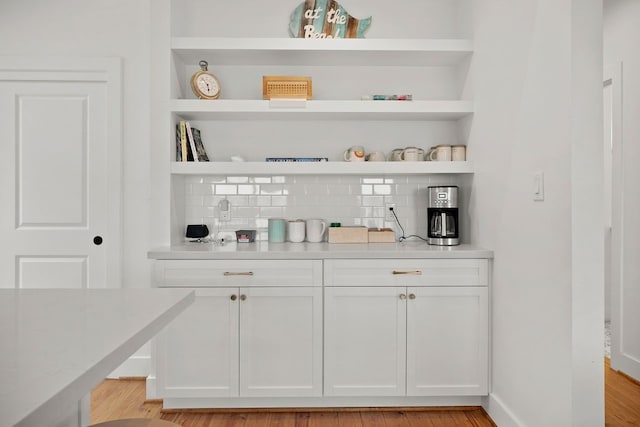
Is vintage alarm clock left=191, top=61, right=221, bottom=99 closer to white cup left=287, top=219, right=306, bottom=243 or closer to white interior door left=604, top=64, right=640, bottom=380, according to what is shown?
white cup left=287, top=219, right=306, bottom=243

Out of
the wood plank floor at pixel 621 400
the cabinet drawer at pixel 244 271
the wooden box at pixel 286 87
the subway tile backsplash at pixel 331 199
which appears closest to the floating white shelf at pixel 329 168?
the subway tile backsplash at pixel 331 199

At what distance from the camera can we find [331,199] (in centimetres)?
321

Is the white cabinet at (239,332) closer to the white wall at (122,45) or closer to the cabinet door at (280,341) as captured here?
the cabinet door at (280,341)

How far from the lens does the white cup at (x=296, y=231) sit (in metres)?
3.06

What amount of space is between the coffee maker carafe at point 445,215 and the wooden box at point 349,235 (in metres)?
0.41

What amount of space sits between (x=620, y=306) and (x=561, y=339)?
5.62 feet

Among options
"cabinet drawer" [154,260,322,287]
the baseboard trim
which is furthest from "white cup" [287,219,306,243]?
the baseboard trim

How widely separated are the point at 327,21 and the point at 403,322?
1.88 meters

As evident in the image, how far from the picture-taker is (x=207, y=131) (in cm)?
319

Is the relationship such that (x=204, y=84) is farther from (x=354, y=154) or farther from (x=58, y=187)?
(x=58, y=187)

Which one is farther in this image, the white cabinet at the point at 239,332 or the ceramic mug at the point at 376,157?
the ceramic mug at the point at 376,157

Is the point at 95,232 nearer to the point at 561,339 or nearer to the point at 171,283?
the point at 171,283

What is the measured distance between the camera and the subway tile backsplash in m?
3.20

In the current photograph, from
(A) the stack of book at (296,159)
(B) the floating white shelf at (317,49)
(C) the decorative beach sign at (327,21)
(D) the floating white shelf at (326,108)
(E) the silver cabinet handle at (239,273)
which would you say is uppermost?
(C) the decorative beach sign at (327,21)
